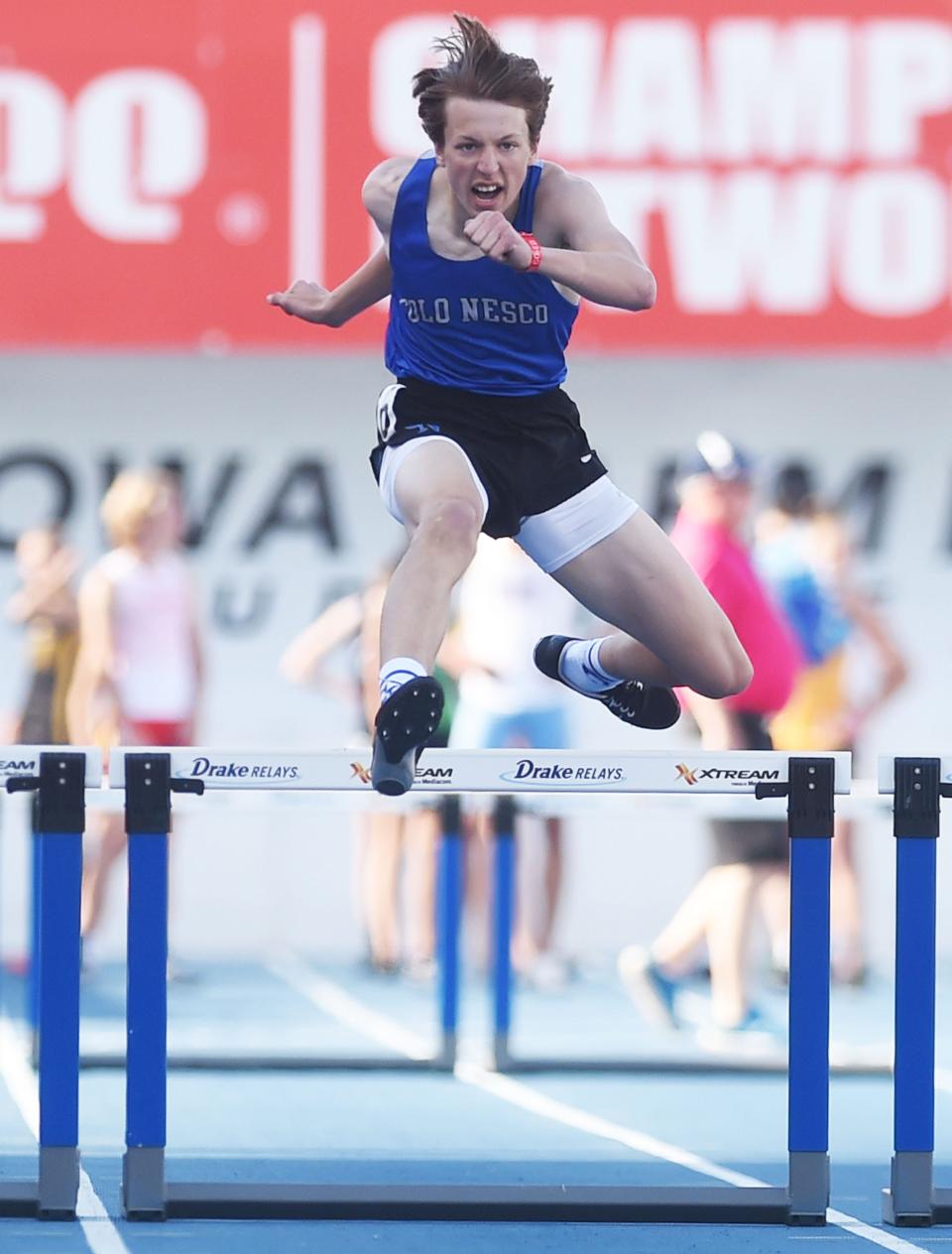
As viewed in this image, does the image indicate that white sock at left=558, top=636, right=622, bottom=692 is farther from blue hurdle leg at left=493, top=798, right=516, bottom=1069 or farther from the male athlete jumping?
blue hurdle leg at left=493, top=798, right=516, bottom=1069

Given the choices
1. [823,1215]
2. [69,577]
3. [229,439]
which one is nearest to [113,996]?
[69,577]

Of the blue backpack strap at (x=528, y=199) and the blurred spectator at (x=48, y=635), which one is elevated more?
the blue backpack strap at (x=528, y=199)

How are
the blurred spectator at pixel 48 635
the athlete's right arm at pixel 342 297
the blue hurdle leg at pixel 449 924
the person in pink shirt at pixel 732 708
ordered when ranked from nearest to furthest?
the athlete's right arm at pixel 342 297
the blue hurdle leg at pixel 449 924
the person in pink shirt at pixel 732 708
the blurred spectator at pixel 48 635

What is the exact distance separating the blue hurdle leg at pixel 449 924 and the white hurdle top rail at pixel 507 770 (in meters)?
2.72

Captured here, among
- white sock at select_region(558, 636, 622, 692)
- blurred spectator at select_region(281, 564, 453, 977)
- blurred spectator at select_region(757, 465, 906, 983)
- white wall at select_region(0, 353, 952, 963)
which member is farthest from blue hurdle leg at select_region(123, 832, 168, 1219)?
white wall at select_region(0, 353, 952, 963)

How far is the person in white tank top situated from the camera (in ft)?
31.4

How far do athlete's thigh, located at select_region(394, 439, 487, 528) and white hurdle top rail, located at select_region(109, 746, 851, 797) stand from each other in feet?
2.10

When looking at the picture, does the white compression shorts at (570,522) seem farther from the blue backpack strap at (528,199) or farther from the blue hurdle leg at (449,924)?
the blue hurdle leg at (449,924)

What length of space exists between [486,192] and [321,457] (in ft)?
21.1

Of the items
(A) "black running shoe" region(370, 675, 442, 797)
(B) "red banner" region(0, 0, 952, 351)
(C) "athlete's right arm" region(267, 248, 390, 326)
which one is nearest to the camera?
(A) "black running shoe" region(370, 675, 442, 797)

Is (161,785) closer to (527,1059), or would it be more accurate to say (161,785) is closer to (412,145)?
(527,1059)

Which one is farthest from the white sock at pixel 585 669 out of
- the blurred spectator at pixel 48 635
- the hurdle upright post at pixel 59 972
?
the blurred spectator at pixel 48 635

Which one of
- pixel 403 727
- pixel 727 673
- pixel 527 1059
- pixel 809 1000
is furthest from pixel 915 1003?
pixel 527 1059

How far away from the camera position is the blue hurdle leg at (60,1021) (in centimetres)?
516
